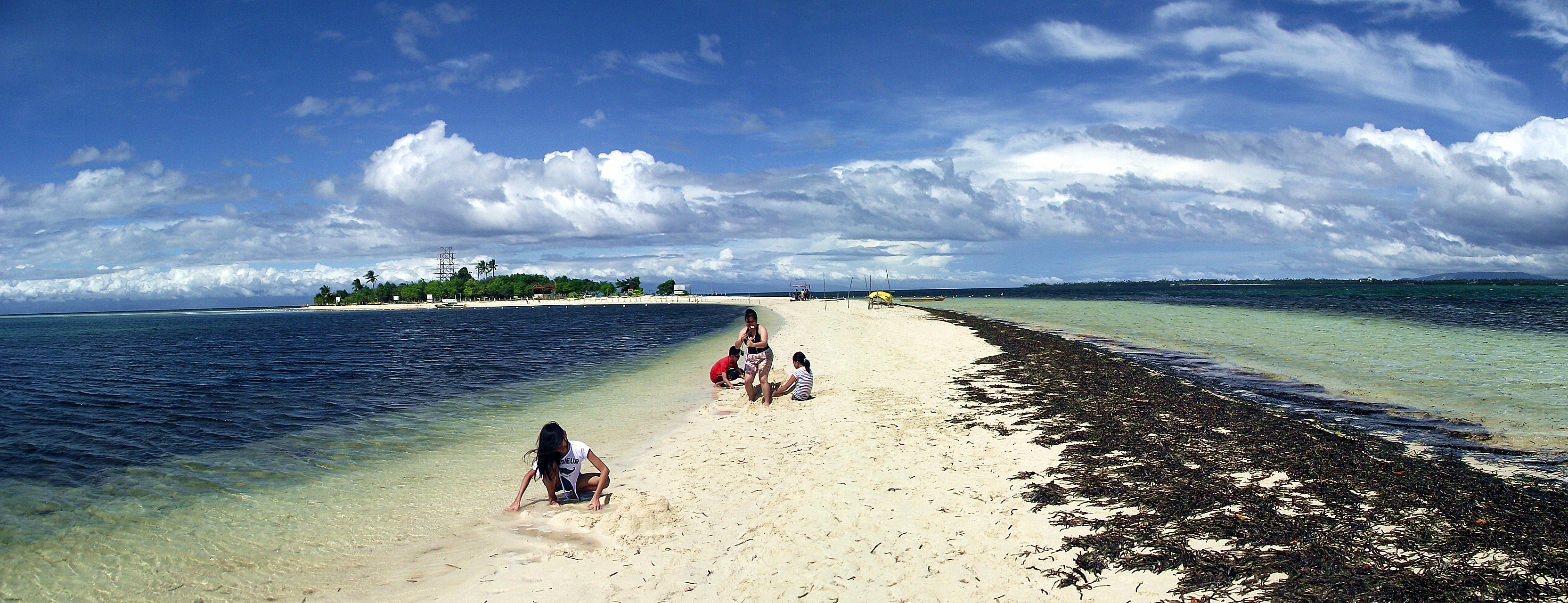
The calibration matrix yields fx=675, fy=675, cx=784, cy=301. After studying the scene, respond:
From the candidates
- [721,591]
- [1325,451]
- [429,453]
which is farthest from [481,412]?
[1325,451]

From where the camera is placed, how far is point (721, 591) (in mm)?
5277

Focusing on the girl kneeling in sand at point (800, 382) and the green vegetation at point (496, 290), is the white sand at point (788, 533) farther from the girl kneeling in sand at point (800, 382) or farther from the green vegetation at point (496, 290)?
the green vegetation at point (496, 290)

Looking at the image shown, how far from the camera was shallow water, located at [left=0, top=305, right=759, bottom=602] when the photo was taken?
251 inches

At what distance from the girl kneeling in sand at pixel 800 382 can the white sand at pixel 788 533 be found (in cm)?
269

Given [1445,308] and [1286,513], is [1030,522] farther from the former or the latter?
[1445,308]

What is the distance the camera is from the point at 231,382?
22.7m

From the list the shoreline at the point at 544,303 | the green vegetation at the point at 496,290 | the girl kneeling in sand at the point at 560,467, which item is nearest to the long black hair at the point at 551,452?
the girl kneeling in sand at the point at 560,467

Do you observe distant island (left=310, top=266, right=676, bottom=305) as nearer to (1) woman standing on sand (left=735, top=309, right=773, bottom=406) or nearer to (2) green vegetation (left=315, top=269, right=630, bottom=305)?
(2) green vegetation (left=315, top=269, right=630, bottom=305)

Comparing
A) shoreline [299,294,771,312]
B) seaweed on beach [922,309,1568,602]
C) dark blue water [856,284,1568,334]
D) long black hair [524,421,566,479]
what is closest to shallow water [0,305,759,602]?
long black hair [524,421,566,479]

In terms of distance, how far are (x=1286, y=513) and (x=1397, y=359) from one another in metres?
20.5

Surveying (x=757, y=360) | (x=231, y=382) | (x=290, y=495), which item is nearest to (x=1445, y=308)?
(x=757, y=360)

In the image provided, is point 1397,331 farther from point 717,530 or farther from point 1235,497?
point 717,530

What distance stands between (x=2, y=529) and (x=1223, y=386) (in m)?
20.5

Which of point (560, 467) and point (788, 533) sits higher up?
point (560, 467)
